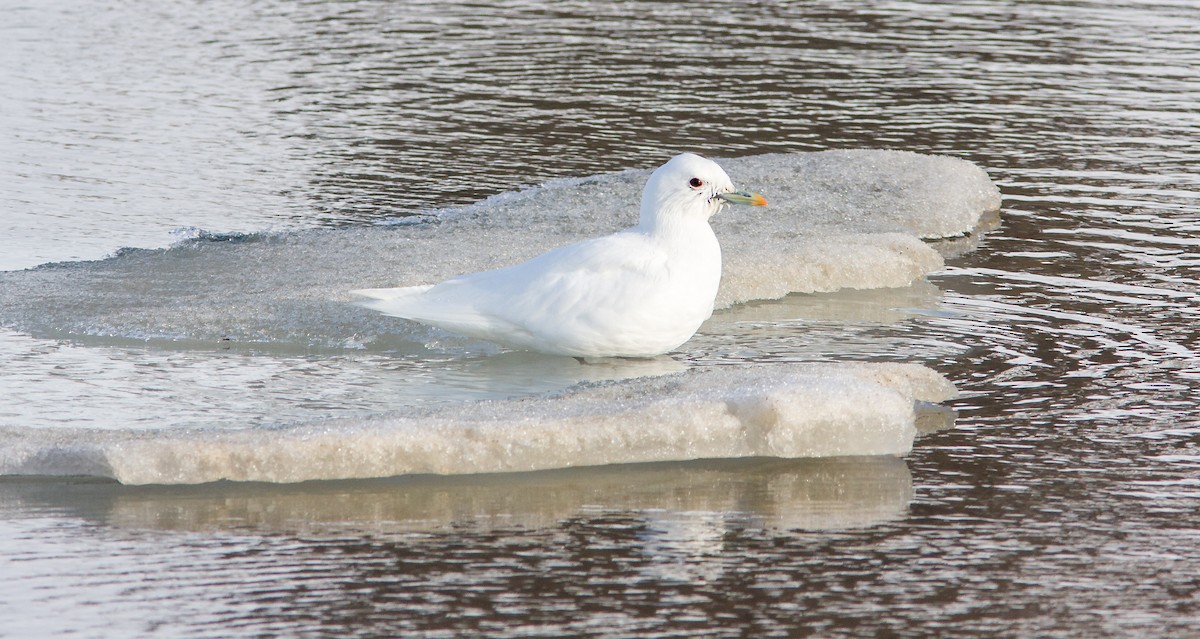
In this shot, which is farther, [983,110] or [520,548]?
[983,110]

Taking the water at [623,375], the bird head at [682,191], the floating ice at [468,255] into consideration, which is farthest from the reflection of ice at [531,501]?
the floating ice at [468,255]

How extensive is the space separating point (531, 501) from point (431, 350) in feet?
5.79

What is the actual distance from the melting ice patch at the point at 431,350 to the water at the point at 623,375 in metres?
0.06

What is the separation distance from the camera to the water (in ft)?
13.2

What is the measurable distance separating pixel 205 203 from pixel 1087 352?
4.98 meters

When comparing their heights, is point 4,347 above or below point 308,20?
below

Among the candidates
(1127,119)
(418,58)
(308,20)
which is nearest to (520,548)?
(1127,119)

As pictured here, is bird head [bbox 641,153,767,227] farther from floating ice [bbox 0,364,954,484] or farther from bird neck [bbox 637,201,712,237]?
floating ice [bbox 0,364,954,484]

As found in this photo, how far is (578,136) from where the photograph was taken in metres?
11.1

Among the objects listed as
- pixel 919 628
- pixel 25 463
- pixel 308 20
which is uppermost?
pixel 308 20

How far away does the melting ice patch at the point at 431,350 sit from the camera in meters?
4.90

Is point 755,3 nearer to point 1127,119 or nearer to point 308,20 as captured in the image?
point 308,20

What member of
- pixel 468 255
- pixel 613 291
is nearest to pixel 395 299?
pixel 613 291

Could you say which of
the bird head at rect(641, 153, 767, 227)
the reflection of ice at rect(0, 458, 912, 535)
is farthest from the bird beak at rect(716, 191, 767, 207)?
the reflection of ice at rect(0, 458, 912, 535)
